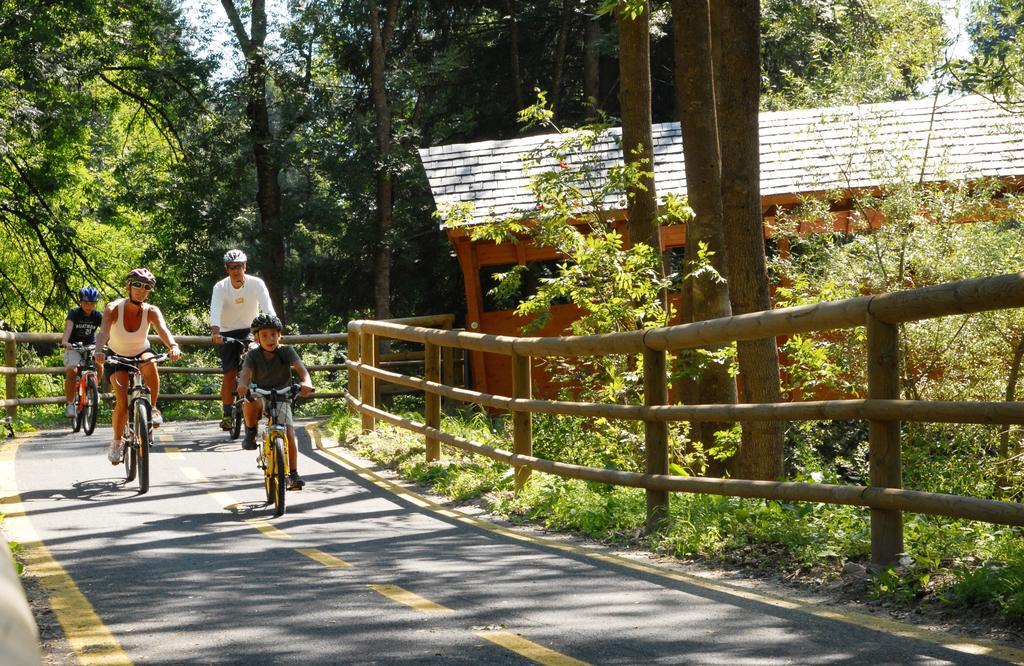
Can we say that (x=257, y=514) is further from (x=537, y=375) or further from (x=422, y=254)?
(x=422, y=254)

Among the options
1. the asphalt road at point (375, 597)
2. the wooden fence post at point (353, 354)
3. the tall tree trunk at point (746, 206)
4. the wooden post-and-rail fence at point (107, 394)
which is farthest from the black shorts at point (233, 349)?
the tall tree trunk at point (746, 206)

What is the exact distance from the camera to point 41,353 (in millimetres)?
43406

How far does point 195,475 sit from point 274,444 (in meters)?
3.06

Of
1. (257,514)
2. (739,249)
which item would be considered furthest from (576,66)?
(257,514)

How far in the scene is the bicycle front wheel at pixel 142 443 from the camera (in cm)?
1155

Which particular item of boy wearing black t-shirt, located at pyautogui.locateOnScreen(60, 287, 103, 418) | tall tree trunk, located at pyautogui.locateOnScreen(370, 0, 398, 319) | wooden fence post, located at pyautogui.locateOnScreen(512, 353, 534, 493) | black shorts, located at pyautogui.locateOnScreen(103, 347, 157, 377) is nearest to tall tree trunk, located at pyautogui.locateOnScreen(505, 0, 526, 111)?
tall tree trunk, located at pyautogui.locateOnScreen(370, 0, 398, 319)

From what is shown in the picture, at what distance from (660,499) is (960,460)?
445 centimetres

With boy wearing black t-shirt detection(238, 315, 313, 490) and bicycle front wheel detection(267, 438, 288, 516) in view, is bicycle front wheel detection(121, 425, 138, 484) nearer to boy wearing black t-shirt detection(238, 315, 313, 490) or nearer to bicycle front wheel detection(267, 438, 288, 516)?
boy wearing black t-shirt detection(238, 315, 313, 490)

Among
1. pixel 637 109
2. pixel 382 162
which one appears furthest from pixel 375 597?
pixel 382 162

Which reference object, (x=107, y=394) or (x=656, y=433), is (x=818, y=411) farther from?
(x=107, y=394)

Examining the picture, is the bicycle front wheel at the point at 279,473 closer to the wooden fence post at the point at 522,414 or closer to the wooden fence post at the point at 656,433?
the wooden fence post at the point at 522,414

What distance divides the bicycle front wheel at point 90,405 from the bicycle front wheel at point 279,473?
816cm

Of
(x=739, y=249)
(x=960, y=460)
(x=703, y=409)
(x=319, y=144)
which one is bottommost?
(x=960, y=460)

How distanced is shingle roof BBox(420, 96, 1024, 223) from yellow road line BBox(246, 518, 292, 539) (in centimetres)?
528
